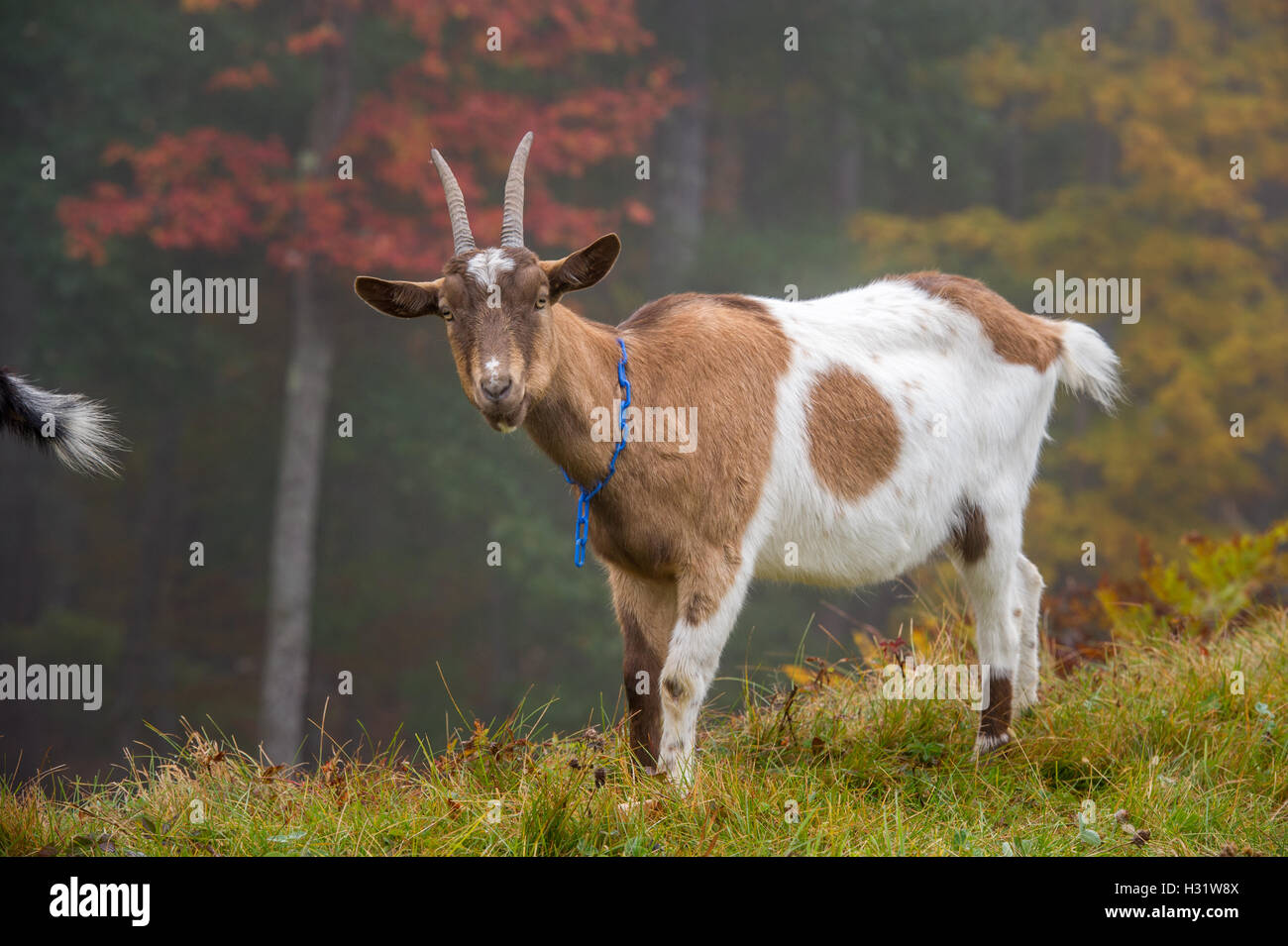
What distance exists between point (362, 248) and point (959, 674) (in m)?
8.01

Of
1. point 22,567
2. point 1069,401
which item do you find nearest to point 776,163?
point 1069,401

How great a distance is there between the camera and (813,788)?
16.2 ft

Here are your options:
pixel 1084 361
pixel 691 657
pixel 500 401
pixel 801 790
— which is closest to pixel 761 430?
pixel 691 657

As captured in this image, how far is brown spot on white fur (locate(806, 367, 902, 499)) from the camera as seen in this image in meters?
5.34

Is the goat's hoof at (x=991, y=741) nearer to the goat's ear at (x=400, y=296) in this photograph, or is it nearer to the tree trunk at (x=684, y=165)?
the goat's ear at (x=400, y=296)

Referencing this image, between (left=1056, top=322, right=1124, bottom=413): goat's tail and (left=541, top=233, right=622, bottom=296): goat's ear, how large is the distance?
2.69 meters

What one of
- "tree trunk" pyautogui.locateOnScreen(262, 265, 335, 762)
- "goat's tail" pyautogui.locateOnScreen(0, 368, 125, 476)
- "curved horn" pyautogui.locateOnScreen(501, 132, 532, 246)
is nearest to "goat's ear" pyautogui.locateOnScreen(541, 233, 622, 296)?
"curved horn" pyautogui.locateOnScreen(501, 132, 532, 246)

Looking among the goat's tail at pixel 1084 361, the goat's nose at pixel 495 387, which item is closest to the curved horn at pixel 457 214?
the goat's nose at pixel 495 387

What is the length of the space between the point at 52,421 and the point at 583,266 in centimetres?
206

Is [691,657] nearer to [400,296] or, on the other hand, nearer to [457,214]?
[400,296]

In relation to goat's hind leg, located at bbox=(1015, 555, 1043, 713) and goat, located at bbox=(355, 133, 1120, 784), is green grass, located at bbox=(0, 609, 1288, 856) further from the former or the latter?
goat, located at bbox=(355, 133, 1120, 784)

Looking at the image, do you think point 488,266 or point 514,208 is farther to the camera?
point 514,208

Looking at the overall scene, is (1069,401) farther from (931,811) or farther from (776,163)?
(931,811)

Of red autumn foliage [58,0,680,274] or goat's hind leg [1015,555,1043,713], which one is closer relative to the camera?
goat's hind leg [1015,555,1043,713]
